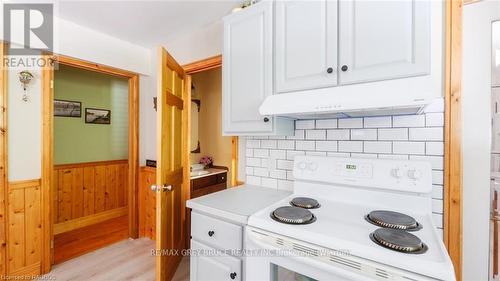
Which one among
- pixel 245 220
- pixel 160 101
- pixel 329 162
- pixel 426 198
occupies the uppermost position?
pixel 160 101

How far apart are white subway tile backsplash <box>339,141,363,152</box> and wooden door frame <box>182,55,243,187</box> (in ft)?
2.93

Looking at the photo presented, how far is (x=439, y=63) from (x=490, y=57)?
0.19m

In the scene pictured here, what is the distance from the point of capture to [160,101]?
64.3 inches

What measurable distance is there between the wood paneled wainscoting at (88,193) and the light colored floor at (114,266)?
1007mm

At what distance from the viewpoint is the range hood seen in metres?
0.95

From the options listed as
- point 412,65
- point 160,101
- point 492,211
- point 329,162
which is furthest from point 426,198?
point 160,101

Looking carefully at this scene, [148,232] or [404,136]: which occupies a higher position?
[404,136]

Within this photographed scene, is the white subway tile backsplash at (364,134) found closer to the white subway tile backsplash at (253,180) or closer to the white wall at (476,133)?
the white wall at (476,133)

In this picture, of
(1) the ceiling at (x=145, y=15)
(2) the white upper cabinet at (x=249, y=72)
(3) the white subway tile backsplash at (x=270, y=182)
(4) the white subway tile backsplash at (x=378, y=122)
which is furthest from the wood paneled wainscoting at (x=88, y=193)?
(4) the white subway tile backsplash at (x=378, y=122)

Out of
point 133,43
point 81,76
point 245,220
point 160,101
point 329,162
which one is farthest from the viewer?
point 81,76

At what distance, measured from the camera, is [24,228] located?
1.99 metres

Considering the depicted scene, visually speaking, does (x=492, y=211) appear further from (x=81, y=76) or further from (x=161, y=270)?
(x=81, y=76)

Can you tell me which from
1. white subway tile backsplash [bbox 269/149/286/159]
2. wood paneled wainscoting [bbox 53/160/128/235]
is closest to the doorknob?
white subway tile backsplash [bbox 269/149/286/159]

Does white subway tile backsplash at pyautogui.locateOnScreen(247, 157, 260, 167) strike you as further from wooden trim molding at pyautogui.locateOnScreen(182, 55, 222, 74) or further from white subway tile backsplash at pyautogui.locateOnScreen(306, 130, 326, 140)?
wooden trim molding at pyautogui.locateOnScreen(182, 55, 222, 74)
